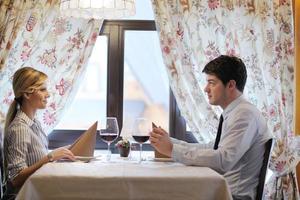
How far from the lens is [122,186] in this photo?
60.4 inches

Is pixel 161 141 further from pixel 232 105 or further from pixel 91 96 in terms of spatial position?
pixel 91 96

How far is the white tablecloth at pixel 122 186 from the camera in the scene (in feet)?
5.01

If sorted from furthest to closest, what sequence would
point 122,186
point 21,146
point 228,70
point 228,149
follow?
point 228,70 → point 21,146 → point 228,149 → point 122,186

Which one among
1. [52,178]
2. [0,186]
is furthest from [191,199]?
[0,186]

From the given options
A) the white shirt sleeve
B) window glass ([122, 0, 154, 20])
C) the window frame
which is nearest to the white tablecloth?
the white shirt sleeve

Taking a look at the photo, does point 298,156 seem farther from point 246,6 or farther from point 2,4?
point 2,4

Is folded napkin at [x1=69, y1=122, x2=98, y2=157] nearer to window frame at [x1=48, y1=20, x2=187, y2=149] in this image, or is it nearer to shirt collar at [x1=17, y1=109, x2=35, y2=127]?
shirt collar at [x1=17, y1=109, x2=35, y2=127]

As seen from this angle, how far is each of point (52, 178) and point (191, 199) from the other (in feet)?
1.79

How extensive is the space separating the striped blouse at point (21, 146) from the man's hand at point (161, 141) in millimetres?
627

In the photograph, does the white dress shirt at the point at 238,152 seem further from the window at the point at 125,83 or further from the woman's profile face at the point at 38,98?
the window at the point at 125,83

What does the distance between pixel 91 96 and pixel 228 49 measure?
3.59 feet

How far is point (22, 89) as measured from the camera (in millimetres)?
2137

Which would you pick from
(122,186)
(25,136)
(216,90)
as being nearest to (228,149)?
(216,90)

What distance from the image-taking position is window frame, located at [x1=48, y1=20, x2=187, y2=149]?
9.92 ft
